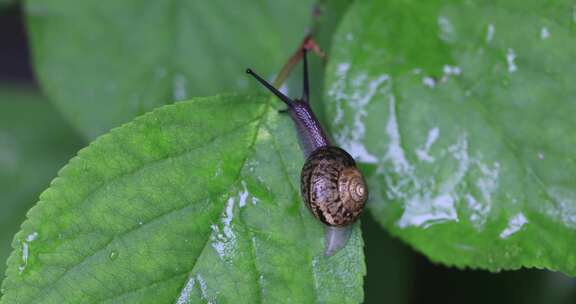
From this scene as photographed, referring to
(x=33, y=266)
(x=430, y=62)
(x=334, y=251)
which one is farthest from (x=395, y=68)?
(x=33, y=266)

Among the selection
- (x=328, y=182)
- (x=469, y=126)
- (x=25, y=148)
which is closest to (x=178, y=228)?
(x=328, y=182)

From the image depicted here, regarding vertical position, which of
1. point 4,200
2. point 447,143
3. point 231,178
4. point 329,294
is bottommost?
point 4,200

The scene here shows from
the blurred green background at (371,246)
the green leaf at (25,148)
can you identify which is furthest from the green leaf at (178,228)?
the green leaf at (25,148)

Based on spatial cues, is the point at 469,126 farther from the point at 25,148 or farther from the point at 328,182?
the point at 25,148

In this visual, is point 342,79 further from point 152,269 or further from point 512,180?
point 152,269

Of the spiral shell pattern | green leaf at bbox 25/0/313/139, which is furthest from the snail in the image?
green leaf at bbox 25/0/313/139

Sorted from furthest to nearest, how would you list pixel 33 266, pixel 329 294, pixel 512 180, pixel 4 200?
pixel 4 200, pixel 512 180, pixel 329 294, pixel 33 266
